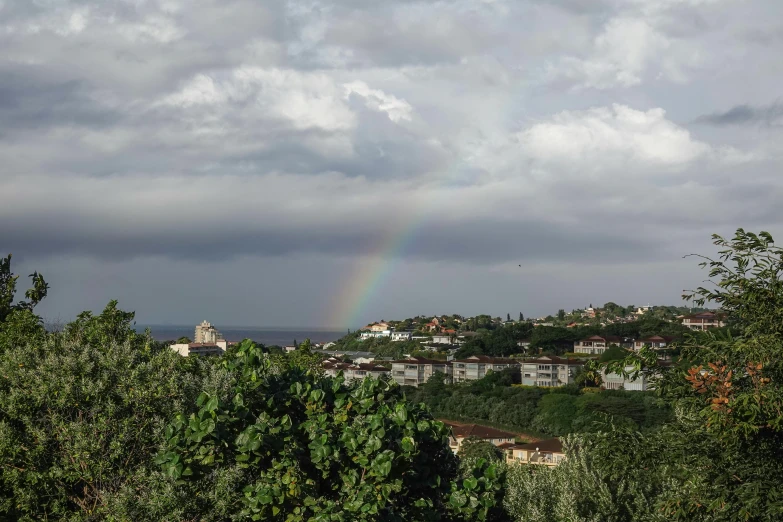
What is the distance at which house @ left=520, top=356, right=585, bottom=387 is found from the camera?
9538 centimetres

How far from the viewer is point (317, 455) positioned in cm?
665

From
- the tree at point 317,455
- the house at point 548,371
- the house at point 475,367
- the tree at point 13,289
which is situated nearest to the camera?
the tree at point 317,455

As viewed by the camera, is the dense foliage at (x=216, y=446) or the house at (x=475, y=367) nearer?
the dense foliage at (x=216, y=446)

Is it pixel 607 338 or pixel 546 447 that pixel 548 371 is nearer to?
pixel 607 338

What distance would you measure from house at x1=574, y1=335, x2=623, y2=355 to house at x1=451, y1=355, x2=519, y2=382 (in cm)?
1371

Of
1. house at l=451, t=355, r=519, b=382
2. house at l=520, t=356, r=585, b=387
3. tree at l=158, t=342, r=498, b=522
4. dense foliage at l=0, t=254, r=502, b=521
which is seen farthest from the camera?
house at l=451, t=355, r=519, b=382

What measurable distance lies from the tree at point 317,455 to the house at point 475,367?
3886 inches

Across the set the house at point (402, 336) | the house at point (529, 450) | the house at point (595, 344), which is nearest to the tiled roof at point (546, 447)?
the house at point (529, 450)

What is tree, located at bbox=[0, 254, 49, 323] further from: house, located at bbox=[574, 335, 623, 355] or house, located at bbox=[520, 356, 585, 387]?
house, located at bbox=[574, 335, 623, 355]

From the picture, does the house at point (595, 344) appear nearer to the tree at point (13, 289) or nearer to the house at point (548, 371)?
the house at point (548, 371)

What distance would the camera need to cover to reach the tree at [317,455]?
652 centimetres

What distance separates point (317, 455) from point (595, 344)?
378 feet

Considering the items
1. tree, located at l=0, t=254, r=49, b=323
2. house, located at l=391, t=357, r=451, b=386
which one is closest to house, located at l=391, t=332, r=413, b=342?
house, located at l=391, t=357, r=451, b=386

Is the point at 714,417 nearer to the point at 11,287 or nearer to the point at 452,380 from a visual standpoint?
the point at 11,287
